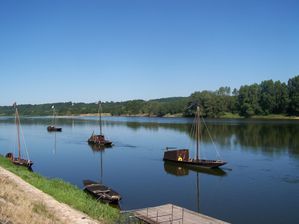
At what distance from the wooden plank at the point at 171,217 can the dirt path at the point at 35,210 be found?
473cm

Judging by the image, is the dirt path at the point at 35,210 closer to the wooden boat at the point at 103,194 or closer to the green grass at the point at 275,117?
the wooden boat at the point at 103,194

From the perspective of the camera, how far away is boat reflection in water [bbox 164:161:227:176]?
1926 inches

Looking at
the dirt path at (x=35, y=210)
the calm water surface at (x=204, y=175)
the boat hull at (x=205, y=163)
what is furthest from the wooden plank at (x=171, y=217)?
the boat hull at (x=205, y=163)

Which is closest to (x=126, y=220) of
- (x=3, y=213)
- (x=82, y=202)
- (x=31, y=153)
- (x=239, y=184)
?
(x=82, y=202)

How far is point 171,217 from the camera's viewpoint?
76.2 ft

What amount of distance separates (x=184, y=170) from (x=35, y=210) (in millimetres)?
35202

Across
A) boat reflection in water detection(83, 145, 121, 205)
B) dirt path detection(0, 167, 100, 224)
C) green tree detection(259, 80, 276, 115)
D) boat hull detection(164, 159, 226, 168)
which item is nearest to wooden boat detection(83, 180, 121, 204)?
boat reflection in water detection(83, 145, 121, 205)

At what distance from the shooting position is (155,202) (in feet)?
108

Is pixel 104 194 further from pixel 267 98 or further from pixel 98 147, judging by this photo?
pixel 267 98

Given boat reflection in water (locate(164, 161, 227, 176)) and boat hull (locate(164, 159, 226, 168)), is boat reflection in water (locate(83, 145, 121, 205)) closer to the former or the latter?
boat reflection in water (locate(164, 161, 227, 176))

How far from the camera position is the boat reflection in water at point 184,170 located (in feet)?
160

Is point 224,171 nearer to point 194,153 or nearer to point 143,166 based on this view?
point 143,166

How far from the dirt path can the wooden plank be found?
15.5 feet

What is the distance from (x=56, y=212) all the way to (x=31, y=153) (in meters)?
53.8
